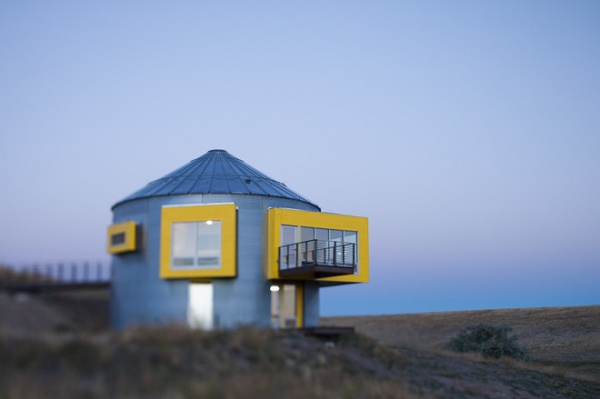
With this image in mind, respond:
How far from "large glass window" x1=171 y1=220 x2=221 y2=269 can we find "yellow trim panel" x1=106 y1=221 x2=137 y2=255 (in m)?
1.78

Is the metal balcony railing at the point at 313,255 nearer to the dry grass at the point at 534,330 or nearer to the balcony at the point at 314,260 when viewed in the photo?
the balcony at the point at 314,260

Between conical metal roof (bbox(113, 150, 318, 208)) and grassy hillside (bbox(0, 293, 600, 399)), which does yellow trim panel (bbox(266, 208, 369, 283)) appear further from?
grassy hillside (bbox(0, 293, 600, 399))

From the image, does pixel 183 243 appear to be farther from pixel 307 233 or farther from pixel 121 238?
pixel 307 233

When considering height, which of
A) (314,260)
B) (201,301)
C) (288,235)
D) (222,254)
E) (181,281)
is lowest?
(201,301)

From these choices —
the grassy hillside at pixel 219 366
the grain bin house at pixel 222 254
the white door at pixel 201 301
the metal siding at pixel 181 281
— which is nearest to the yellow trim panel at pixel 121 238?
the grain bin house at pixel 222 254

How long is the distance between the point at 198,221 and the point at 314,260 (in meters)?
5.00

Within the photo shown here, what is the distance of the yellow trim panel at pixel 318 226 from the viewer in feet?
96.4

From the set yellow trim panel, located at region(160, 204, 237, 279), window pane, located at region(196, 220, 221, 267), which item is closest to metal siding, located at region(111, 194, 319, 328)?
yellow trim panel, located at region(160, 204, 237, 279)

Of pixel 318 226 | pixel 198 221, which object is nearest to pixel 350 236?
pixel 318 226

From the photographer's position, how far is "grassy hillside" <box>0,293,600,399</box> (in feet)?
56.1

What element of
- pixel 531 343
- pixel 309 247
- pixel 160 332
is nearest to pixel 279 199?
pixel 309 247

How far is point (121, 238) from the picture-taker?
96.1 feet

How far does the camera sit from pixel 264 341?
77.2 ft

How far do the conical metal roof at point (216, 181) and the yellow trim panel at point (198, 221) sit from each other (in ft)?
4.22
